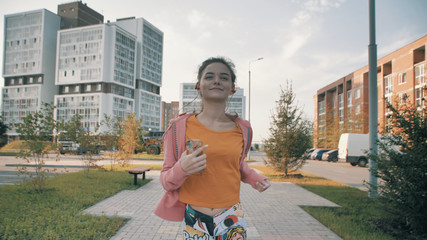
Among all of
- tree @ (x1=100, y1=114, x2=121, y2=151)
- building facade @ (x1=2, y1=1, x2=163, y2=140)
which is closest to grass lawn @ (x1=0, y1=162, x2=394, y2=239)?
tree @ (x1=100, y1=114, x2=121, y2=151)

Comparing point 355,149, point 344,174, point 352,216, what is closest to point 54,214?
point 352,216

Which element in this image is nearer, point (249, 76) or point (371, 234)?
point (371, 234)

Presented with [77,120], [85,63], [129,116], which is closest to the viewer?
[77,120]

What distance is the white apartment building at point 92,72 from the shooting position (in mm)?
62750

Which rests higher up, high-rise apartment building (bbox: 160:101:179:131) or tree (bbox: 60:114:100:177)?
high-rise apartment building (bbox: 160:101:179:131)

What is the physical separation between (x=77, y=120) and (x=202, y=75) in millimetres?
9550

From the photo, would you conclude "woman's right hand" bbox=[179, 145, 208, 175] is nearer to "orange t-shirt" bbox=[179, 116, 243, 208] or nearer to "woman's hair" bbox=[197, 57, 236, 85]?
"orange t-shirt" bbox=[179, 116, 243, 208]

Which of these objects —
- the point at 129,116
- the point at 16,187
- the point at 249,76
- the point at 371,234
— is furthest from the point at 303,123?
the point at 249,76

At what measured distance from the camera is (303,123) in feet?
41.5

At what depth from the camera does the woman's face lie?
5.73ft

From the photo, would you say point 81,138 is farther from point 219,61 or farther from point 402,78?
point 402,78

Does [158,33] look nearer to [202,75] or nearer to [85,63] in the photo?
[85,63]

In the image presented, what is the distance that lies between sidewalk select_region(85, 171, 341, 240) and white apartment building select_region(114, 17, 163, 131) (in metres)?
65.2

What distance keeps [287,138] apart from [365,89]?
37593mm
